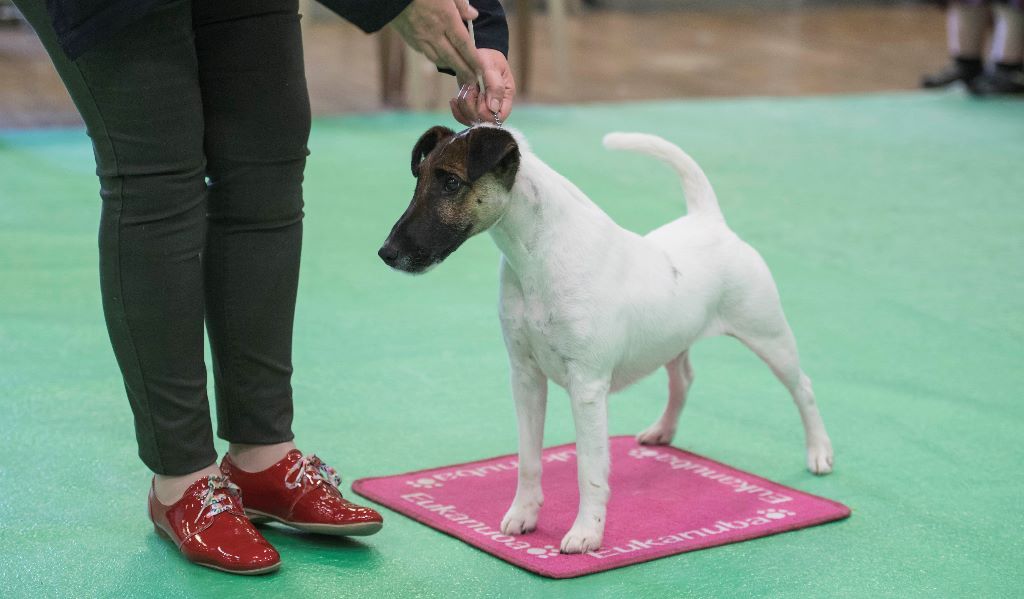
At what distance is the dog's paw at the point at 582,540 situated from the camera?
1958mm

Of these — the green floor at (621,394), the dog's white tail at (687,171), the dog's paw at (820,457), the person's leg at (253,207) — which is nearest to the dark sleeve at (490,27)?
the person's leg at (253,207)

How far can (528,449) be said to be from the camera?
2.05 m

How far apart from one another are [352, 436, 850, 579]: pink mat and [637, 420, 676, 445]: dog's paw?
4 cm

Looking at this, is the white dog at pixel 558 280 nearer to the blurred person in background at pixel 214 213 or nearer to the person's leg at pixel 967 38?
the blurred person in background at pixel 214 213

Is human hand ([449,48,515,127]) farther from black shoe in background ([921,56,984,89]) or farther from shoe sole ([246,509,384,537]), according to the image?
black shoe in background ([921,56,984,89])

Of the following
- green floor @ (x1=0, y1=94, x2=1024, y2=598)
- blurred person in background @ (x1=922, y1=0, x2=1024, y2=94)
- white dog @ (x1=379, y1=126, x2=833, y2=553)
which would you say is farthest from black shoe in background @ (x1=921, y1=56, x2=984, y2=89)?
white dog @ (x1=379, y1=126, x2=833, y2=553)

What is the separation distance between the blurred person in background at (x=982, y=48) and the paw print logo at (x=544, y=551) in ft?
20.5

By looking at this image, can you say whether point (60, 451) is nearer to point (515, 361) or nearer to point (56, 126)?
point (515, 361)

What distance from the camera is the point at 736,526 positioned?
2080 mm

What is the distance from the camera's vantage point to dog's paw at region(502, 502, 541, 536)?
204 centimetres

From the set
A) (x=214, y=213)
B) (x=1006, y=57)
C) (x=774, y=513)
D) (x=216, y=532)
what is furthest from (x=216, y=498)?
(x=1006, y=57)

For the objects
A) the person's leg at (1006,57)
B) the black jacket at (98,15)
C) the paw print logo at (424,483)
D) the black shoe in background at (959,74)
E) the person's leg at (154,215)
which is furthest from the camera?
the black shoe in background at (959,74)

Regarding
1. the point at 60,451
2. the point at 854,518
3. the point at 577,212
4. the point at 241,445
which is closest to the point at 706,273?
the point at 577,212

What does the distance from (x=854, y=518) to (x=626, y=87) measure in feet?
19.2
